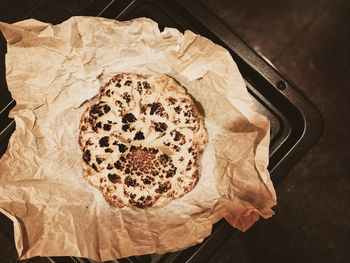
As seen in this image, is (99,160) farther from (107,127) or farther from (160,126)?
(160,126)

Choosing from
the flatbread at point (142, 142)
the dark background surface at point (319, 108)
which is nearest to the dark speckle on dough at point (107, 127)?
the flatbread at point (142, 142)

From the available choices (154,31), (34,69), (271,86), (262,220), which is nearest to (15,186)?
(34,69)

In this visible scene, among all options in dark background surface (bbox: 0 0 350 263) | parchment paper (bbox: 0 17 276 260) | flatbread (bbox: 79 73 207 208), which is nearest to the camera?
parchment paper (bbox: 0 17 276 260)

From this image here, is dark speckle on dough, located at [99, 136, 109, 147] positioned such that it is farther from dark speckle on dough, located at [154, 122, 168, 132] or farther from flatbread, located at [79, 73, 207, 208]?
dark speckle on dough, located at [154, 122, 168, 132]

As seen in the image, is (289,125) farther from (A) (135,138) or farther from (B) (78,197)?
(B) (78,197)

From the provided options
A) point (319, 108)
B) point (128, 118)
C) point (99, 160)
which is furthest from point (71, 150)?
point (319, 108)

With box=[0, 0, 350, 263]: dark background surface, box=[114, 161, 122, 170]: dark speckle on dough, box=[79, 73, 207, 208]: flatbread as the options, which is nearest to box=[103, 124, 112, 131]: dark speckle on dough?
box=[79, 73, 207, 208]: flatbread

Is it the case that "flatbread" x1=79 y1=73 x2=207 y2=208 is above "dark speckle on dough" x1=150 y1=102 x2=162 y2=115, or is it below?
below

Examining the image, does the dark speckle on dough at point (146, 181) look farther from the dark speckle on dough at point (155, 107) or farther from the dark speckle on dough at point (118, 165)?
the dark speckle on dough at point (155, 107)
